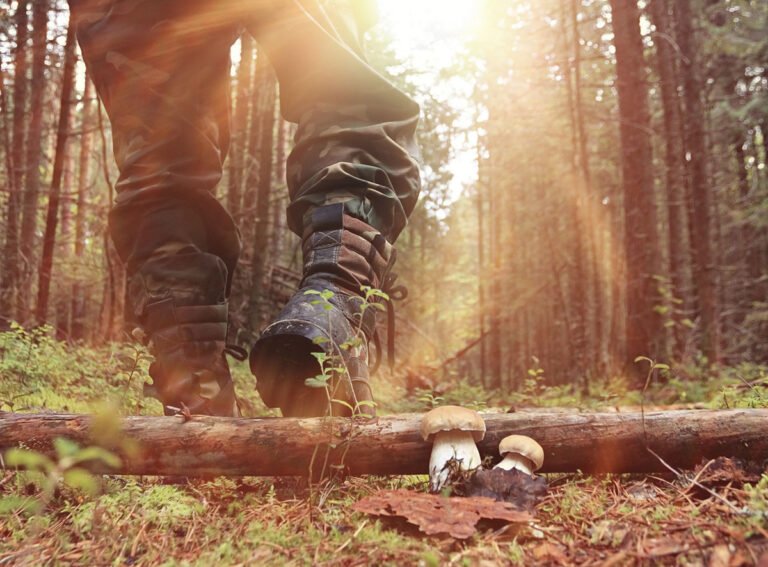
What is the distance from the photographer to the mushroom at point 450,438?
5.09 ft

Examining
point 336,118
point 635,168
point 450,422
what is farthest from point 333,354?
point 635,168

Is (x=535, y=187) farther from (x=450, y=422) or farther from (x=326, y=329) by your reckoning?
(x=450, y=422)

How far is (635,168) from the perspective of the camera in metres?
7.63

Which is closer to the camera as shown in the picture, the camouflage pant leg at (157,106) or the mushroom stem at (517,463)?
the mushroom stem at (517,463)

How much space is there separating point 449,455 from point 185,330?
1.16 m

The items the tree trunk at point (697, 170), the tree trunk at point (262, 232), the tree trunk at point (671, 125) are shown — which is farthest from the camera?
the tree trunk at point (671, 125)

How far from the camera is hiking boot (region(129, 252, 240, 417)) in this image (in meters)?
2.09

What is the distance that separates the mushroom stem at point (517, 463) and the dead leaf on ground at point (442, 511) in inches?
8.0

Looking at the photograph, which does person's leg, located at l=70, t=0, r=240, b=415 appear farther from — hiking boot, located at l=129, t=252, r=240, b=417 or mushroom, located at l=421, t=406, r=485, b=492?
mushroom, located at l=421, t=406, r=485, b=492

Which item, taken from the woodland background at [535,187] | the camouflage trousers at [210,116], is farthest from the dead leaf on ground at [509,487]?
the woodland background at [535,187]

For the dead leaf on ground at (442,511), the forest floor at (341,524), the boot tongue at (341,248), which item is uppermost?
the boot tongue at (341,248)

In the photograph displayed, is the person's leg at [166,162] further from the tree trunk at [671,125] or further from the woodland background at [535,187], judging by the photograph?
the tree trunk at [671,125]

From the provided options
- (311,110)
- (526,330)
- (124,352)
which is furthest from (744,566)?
(526,330)

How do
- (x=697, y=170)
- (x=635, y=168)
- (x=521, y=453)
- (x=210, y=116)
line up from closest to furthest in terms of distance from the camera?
1. (x=521, y=453)
2. (x=210, y=116)
3. (x=635, y=168)
4. (x=697, y=170)
